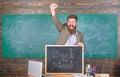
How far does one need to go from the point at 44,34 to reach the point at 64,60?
0.82 metres

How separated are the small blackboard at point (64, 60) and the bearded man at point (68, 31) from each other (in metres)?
0.53

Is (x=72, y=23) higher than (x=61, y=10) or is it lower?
lower

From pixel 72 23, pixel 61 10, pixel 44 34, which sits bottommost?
pixel 44 34

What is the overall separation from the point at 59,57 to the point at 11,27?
4.11 ft

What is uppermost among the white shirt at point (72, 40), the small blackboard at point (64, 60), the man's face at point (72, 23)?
the man's face at point (72, 23)

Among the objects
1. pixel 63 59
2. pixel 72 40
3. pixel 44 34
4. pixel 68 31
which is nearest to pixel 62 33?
pixel 68 31

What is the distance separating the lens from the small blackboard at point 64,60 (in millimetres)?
3615

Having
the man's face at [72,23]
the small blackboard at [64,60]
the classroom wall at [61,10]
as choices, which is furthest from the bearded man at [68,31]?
the small blackboard at [64,60]

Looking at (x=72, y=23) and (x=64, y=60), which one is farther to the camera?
(x=72, y=23)

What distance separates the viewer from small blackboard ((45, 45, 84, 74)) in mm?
3615

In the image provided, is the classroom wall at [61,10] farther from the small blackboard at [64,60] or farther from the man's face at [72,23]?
the small blackboard at [64,60]

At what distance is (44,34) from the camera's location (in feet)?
14.1

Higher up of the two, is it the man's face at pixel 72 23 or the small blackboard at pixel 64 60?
the man's face at pixel 72 23

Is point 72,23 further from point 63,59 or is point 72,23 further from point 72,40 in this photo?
point 63,59
